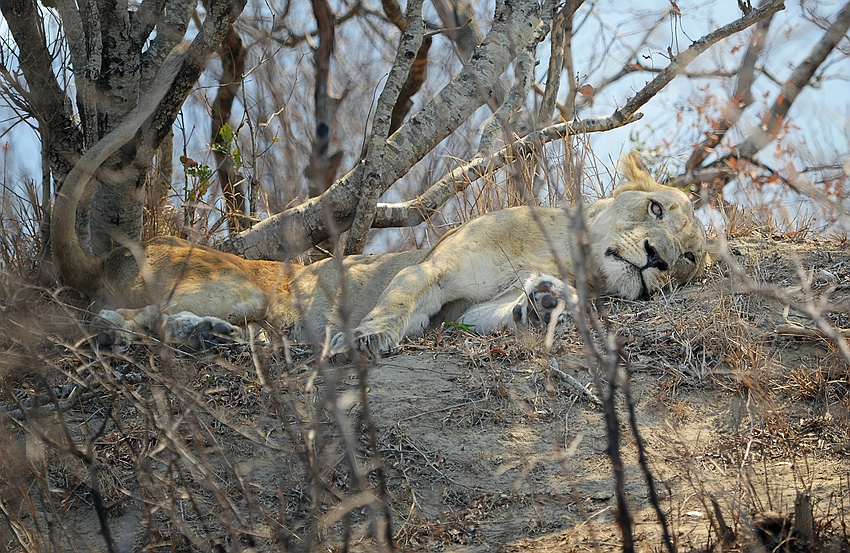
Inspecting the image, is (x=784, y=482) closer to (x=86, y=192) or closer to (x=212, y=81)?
(x=86, y=192)

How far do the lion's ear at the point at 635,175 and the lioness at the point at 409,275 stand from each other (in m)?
0.01

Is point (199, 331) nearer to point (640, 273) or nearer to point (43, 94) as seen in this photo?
point (43, 94)

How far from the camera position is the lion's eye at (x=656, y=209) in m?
4.69

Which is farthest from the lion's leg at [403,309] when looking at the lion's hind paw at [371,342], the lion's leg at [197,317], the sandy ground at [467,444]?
the lion's leg at [197,317]

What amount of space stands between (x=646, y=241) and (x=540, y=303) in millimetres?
808

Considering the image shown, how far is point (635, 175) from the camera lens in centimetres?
502

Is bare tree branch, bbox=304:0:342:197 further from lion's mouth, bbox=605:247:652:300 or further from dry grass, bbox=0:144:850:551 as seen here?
dry grass, bbox=0:144:850:551

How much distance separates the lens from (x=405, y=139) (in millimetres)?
5375

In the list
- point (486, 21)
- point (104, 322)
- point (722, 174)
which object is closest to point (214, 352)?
point (104, 322)

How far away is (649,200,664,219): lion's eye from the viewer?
469 centimetres

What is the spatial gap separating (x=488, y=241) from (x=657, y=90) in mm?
2471

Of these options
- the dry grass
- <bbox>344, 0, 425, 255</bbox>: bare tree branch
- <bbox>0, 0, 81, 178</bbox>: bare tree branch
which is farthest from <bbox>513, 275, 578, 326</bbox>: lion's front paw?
<bbox>0, 0, 81, 178</bbox>: bare tree branch

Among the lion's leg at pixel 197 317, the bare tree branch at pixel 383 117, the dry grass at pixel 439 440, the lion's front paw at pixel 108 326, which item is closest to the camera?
the dry grass at pixel 439 440

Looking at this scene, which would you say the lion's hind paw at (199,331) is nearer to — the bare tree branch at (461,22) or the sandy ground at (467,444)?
the sandy ground at (467,444)
